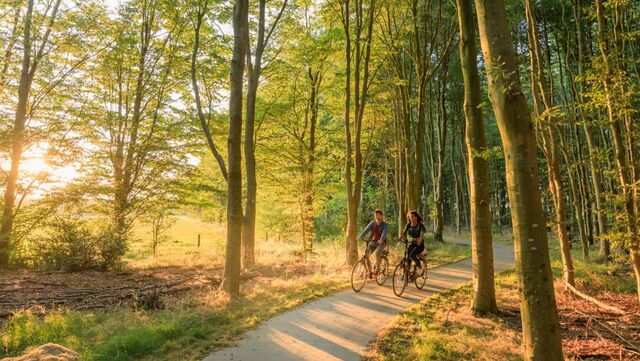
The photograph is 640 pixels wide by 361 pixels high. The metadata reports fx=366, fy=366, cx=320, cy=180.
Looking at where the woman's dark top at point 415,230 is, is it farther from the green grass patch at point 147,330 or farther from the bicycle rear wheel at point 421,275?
the green grass patch at point 147,330

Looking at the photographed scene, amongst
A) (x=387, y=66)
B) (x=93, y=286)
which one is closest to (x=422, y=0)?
(x=387, y=66)

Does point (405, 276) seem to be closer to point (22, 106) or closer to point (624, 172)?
point (624, 172)

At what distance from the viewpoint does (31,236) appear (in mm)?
14484

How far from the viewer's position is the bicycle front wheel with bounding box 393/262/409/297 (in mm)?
9570

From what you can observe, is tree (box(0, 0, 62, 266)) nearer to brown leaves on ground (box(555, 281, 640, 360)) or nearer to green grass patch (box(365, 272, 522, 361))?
green grass patch (box(365, 272, 522, 361))

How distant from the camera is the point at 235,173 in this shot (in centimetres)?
954

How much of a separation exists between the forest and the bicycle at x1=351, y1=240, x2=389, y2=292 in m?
0.36

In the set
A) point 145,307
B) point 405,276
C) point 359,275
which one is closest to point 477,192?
point 405,276

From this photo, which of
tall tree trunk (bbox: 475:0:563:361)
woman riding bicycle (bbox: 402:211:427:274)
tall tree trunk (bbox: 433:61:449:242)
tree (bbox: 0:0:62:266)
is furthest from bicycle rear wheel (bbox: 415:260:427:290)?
tree (bbox: 0:0:62:266)

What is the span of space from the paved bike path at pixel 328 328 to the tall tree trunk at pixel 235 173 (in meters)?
2.20

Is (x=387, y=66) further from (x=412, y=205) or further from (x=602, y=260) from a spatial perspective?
(x=602, y=260)

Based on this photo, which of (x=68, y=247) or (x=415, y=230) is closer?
(x=415, y=230)

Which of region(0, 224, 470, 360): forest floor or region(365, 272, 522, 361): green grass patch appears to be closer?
region(365, 272, 522, 361): green grass patch

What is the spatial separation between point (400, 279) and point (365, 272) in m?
1.03
